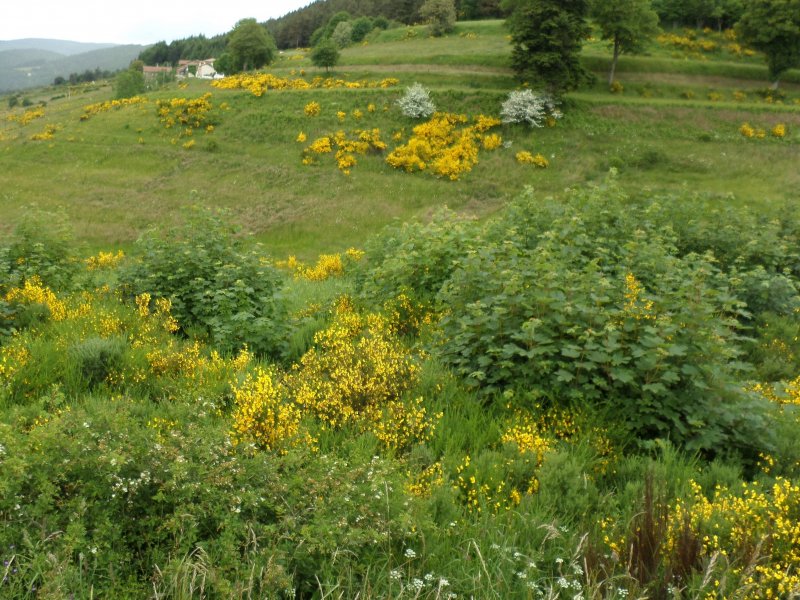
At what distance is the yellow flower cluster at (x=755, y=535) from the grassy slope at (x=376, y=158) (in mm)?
23003

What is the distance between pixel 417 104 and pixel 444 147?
16.6 feet

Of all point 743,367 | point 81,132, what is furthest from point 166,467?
point 81,132

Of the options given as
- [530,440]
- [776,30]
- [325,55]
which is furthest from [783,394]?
[325,55]

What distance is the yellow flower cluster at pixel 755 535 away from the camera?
2.67 m

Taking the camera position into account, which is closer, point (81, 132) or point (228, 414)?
point (228, 414)

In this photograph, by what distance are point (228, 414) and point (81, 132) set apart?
48.4 m

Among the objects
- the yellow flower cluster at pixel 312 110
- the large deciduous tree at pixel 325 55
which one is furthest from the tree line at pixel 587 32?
the large deciduous tree at pixel 325 55

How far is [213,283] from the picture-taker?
7.62 metres

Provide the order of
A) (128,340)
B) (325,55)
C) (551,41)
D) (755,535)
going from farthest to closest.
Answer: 1. (325,55)
2. (551,41)
3. (128,340)
4. (755,535)

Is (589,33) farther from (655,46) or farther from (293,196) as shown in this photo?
(293,196)

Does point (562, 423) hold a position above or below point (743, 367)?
below

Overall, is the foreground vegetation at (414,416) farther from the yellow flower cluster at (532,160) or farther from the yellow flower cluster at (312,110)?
the yellow flower cluster at (312,110)

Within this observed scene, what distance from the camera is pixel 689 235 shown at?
10531mm

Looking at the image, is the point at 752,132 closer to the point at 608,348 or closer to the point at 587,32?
the point at 587,32
